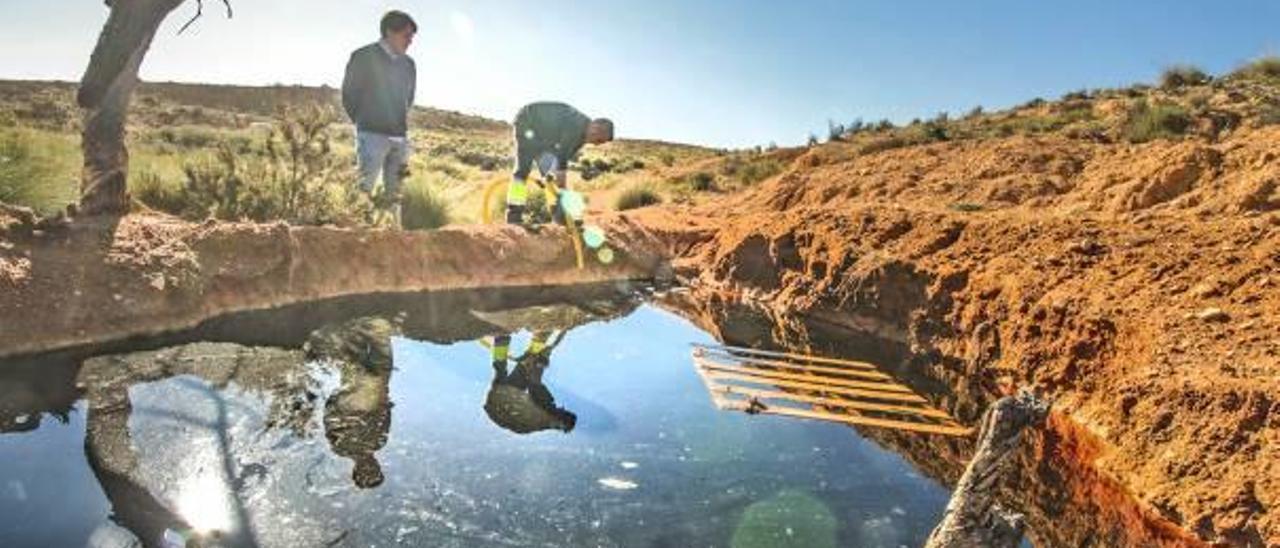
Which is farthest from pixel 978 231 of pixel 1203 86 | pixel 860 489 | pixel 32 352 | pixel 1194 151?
pixel 1203 86

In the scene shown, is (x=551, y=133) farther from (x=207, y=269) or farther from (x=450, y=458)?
(x=450, y=458)

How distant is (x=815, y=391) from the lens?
22.9 feet

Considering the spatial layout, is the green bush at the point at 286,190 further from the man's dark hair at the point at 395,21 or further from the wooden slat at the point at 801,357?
the wooden slat at the point at 801,357

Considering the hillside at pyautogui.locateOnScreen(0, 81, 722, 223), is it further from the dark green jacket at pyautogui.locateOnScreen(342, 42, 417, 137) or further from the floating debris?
the floating debris

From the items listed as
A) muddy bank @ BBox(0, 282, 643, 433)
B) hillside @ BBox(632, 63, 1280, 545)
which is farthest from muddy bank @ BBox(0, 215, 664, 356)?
hillside @ BBox(632, 63, 1280, 545)

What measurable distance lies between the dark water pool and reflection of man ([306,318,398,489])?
18mm

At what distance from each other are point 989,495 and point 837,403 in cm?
258

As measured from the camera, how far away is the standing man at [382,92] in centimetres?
855

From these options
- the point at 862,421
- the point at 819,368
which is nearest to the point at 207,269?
the point at 819,368

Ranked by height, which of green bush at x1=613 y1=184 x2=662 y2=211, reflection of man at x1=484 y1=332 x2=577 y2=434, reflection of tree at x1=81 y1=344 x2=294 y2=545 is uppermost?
green bush at x1=613 y1=184 x2=662 y2=211

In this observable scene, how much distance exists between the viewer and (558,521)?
4.38 meters

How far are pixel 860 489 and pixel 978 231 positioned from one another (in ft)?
17.3

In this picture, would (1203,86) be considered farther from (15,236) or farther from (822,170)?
(15,236)

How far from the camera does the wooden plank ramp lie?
20.0 feet
